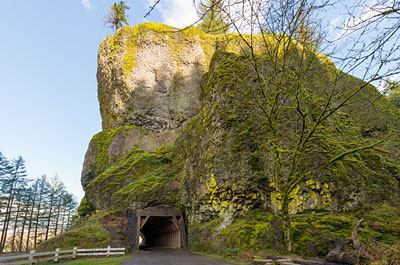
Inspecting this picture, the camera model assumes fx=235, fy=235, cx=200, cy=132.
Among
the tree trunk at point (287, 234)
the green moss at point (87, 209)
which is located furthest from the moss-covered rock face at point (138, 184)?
the tree trunk at point (287, 234)

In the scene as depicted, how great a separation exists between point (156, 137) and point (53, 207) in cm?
2248

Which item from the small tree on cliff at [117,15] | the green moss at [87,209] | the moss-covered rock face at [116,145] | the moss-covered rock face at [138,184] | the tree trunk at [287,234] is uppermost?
the small tree on cliff at [117,15]

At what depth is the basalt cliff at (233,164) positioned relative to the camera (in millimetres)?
11133

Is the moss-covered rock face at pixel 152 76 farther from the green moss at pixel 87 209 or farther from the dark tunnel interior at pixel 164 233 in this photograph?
the dark tunnel interior at pixel 164 233

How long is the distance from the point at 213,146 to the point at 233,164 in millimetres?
1942

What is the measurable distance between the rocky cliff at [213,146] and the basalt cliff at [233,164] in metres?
0.07

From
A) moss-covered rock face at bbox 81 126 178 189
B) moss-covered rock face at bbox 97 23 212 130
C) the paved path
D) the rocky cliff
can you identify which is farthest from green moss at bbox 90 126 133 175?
the paved path

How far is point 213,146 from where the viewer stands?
15641mm

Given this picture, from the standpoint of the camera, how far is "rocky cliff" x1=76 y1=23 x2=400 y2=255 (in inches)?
484

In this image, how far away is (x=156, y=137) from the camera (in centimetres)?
2959

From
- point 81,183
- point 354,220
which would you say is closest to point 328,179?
point 354,220

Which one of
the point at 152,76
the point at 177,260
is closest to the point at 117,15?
the point at 152,76

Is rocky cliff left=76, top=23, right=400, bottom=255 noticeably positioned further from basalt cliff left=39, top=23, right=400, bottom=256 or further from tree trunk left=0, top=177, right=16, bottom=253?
tree trunk left=0, top=177, right=16, bottom=253

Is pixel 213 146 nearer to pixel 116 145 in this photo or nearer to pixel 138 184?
pixel 138 184
